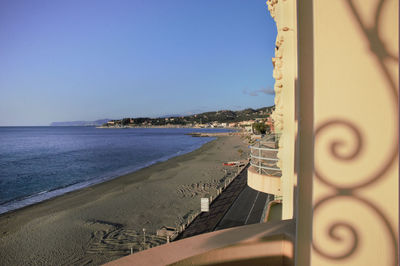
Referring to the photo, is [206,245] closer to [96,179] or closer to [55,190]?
[55,190]

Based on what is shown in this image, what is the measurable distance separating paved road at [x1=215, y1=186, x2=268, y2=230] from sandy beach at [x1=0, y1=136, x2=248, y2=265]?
3799 mm

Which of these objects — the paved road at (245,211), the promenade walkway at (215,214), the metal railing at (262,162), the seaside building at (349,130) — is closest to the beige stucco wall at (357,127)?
the seaside building at (349,130)

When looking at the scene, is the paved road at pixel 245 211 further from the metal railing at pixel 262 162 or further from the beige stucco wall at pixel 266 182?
the beige stucco wall at pixel 266 182

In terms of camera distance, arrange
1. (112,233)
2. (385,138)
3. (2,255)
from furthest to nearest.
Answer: (112,233)
(2,255)
(385,138)

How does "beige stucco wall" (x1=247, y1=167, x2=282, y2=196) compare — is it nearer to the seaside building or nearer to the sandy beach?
the seaside building

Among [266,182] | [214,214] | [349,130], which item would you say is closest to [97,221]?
[214,214]

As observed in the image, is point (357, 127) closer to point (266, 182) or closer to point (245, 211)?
point (266, 182)

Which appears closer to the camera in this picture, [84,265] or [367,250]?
[367,250]

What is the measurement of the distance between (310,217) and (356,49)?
0.87 meters

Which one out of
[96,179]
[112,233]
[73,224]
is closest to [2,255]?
[73,224]

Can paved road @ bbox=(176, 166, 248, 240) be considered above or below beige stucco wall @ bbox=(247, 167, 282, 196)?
below

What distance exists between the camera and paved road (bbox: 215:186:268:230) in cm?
1492

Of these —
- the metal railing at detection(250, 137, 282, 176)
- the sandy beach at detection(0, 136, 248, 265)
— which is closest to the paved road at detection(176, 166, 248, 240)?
the sandy beach at detection(0, 136, 248, 265)

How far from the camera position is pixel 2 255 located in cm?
1542
